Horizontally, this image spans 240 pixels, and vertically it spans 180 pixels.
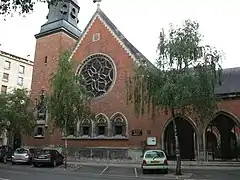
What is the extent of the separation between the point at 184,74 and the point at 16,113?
18.7 meters

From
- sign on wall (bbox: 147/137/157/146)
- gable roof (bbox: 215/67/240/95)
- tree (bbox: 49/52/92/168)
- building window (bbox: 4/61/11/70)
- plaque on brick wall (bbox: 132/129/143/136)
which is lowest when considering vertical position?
sign on wall (bbox: 147/137/157/146)

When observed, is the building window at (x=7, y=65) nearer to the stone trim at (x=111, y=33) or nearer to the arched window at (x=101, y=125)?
the stone trim at (x=111, y=33)

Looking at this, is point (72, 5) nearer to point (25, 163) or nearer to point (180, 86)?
point (25, 163)

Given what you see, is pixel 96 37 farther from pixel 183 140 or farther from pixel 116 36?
pixel 183 140

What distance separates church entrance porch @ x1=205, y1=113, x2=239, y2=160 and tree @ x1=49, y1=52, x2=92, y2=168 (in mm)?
10934

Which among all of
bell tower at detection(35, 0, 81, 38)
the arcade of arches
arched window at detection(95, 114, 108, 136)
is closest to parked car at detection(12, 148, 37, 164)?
arched window at detection(95, 114, 108, 136)

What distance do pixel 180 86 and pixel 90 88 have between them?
16255mm

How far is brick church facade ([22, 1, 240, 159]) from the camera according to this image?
2755 cm

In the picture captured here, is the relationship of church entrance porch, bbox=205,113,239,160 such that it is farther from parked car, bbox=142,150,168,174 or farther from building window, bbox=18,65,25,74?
building window, bbox=18,65,25,74

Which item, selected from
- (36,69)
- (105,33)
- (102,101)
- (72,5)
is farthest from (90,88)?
(72,5)

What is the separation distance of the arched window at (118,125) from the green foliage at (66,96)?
614cm

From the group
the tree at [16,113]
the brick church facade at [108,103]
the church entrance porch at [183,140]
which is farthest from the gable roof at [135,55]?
the tree at [16,113]

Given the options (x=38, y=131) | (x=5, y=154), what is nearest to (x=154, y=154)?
(x=5, y=154)

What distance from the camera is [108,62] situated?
32594 mm
